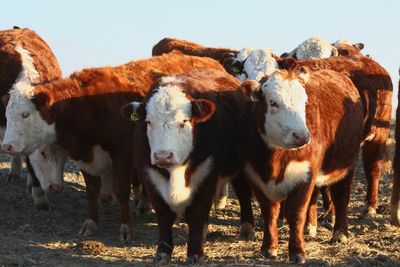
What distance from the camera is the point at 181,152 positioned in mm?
6391

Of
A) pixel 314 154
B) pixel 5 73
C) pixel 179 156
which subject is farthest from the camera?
pixel 5 73

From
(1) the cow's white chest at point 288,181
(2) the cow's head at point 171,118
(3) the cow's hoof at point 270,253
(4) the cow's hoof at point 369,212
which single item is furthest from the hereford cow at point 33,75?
(4) the cow's hoof at point 369,212

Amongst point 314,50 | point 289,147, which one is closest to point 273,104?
point 289,147

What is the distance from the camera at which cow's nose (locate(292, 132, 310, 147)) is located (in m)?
6.29

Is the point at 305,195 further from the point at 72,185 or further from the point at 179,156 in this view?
the point at 72,185

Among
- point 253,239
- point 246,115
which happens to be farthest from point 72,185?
point 246,115

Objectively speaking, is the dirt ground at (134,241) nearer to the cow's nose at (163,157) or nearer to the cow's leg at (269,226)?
the cow's leg at (269,226)

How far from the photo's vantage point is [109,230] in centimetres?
862

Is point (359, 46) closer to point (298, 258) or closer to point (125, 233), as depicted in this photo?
point (125, 233)

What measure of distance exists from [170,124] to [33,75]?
3729 millimetres

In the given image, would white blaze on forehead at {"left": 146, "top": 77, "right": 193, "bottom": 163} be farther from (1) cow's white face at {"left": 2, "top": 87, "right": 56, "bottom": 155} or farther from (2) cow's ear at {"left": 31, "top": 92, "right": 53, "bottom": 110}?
(1) cow's white face at {"left": 2, "top": 87, "right": 56, "bottom": 155}

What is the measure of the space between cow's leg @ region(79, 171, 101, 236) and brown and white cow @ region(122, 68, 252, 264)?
5.31 feet

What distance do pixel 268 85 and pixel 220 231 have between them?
2411mm

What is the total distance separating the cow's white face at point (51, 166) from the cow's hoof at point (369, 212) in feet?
12.1
